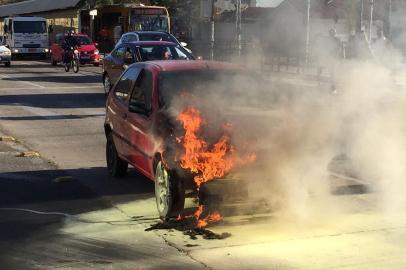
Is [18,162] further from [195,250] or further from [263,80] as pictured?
[195,250]

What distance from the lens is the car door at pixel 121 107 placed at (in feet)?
23.5

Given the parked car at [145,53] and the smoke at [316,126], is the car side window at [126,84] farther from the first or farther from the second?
the parked car at [145,53]

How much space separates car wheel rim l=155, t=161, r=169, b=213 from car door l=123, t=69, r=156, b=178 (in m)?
0.24

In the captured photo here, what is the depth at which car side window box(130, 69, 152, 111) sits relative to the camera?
647 centimetres

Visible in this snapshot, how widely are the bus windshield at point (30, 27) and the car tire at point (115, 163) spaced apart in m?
30.0

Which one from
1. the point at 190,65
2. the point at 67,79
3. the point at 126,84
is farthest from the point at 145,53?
the point at 67,79

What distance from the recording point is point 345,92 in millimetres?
7281

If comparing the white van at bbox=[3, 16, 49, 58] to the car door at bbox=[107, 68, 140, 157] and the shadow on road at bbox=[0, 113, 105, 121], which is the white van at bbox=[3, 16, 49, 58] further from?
the car door at bbox=[107, 68, 140, 157]

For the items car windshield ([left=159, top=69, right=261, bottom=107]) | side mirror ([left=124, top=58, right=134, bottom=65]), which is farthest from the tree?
car windshield ([left=159, top=69, right=261, bottom=107])

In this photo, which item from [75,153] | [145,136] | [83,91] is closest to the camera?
[145,136]

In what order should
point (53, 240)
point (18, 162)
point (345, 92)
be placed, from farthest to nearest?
1. point (18, 162)
2. point (345, 92)
3. point (53, 240)

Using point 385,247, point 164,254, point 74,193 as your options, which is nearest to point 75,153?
point 74,193

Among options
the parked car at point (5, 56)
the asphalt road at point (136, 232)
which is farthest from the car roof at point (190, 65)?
the parked car at point (5, 56)

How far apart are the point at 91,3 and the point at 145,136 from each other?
3848 centimetres
